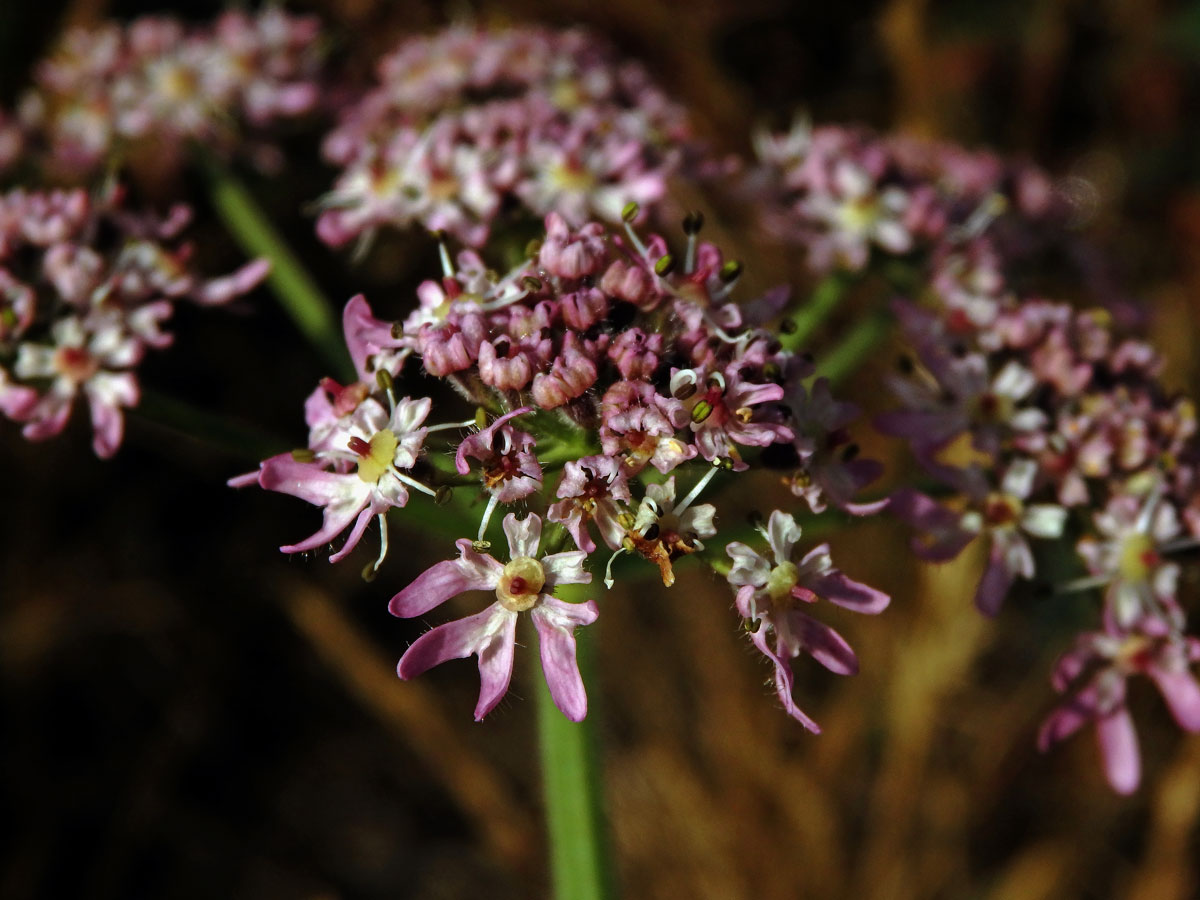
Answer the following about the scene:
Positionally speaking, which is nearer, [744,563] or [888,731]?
[744,563]

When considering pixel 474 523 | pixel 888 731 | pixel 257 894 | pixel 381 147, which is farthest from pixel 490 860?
pixel 381 147

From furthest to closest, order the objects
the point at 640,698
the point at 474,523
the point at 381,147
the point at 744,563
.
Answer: the point at 640,698 → the point at 381,147 → the point at 474,523 → the point at 744,563

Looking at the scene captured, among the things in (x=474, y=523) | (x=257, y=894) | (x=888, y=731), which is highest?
(x=474, y=523)

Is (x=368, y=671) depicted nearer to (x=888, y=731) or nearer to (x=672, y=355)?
(x=888, y=731)

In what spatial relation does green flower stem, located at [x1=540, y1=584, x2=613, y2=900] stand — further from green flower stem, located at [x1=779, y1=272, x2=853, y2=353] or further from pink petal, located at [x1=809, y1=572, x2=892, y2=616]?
green flower stem, located at [x1=779, y1=272, x2=853, y2=353]

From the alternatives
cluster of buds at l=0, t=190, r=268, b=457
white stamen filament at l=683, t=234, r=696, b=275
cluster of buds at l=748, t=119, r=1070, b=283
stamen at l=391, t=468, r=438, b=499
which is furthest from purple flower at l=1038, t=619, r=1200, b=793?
cluster of buds at l=0, t=190, r=268, b=457

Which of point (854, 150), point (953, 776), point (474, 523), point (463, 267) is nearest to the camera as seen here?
point (463, 267)

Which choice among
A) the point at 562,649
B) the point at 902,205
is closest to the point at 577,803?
the point at 562,649

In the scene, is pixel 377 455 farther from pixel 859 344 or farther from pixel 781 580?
pixel 859 344
